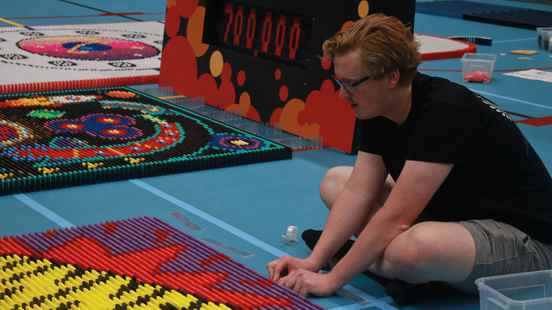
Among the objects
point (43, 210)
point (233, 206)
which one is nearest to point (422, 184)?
point (233, 206)

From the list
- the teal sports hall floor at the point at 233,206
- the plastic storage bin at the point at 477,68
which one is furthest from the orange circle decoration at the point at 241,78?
the plastic storage bin at the point at 477,68

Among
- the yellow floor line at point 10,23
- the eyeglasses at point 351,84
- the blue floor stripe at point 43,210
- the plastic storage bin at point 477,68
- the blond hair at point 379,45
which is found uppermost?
the blond hair at point 379,45

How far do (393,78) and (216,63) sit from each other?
8.84ft

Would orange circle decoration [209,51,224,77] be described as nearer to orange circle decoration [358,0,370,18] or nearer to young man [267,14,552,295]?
orange circle decoration [358,0,370,18]

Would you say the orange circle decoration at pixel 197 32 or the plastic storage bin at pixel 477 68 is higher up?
the orange circle decoration at pixel 197 32

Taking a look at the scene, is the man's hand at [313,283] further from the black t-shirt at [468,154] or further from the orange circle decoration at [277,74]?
the orange circle decoration at [277,74]

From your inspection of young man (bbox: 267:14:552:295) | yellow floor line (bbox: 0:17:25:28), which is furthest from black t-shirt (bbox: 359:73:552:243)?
yellow floor line (bbox: 0:17:25:28)

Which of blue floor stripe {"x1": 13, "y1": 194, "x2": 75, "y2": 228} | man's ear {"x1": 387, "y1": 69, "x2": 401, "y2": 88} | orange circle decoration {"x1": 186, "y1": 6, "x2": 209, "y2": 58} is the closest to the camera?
man's ear {"x1": 387, "y1": 69, "x2": 401, "y2": 88}

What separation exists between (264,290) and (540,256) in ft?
2.75

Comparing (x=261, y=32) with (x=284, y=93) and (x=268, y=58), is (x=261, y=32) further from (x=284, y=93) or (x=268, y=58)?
(x=284, y=93)

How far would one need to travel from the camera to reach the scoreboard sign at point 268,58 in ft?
14.3

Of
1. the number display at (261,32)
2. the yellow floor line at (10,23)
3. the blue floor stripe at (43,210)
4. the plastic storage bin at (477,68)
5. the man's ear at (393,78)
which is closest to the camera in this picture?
the man's ear at (393,78)

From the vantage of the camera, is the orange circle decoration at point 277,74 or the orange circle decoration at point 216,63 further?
the orange circle decoration at point 216,63

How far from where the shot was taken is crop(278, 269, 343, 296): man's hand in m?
2.69
